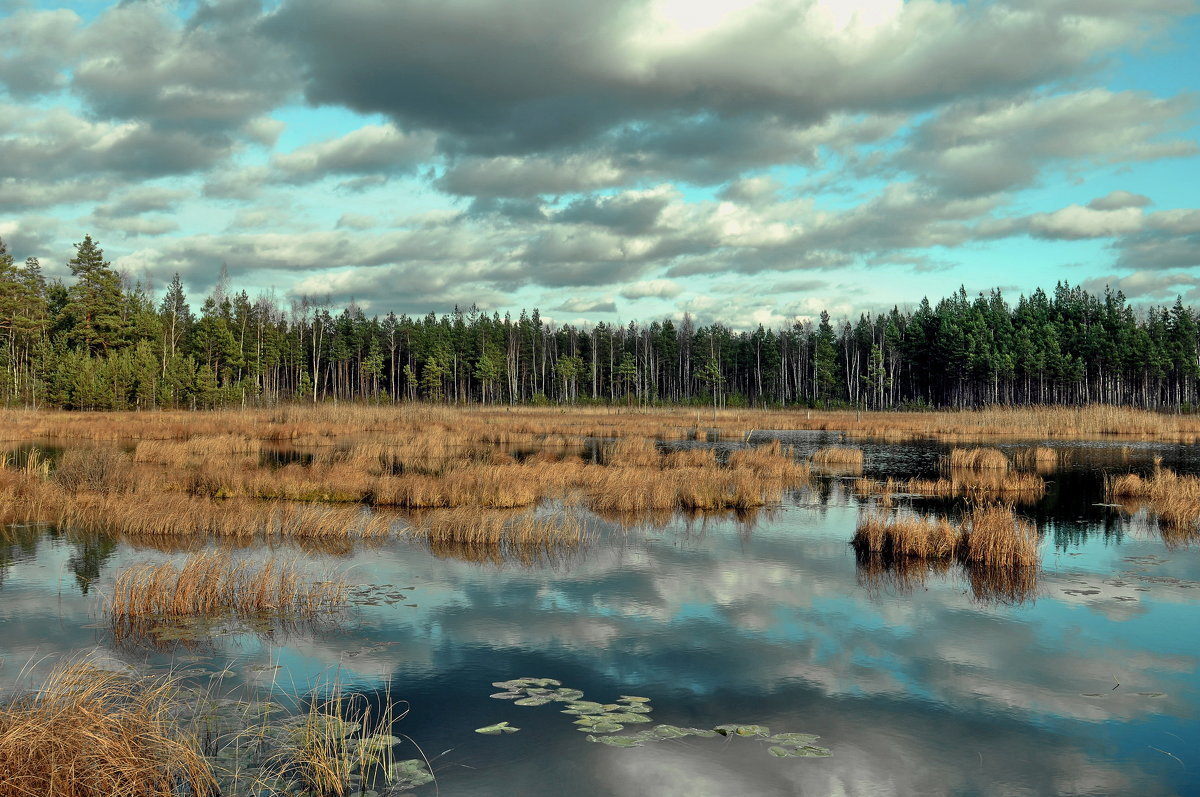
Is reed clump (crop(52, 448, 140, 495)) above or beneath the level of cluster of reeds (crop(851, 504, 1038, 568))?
above

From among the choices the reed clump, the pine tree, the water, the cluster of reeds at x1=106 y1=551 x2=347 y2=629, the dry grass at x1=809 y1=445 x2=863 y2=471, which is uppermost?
the pine tree

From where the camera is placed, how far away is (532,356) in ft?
371

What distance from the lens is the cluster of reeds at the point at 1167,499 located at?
20094 mm

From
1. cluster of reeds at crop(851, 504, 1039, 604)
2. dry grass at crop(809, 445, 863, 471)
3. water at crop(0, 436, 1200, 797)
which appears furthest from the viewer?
dry grass at crop(809, 445, 863, 471)

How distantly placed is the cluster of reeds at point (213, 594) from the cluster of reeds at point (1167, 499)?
19.3 m

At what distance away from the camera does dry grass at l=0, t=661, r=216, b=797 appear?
6012 millimetres

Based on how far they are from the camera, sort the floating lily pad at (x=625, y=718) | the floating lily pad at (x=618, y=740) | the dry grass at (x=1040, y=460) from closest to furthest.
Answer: the floating lily pad at (x=618, y=740) < the floating lily pad at (x=625, y=718) < the dry grass at (x=1040, y=460)

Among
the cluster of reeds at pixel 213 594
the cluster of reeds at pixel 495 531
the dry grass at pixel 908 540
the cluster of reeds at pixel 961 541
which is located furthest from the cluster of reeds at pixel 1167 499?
the cluster of reeds at pixel 213 594

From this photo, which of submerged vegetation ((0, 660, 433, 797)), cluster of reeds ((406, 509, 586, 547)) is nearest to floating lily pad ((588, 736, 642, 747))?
submerged vegetation ((0, 660, 433, 797))

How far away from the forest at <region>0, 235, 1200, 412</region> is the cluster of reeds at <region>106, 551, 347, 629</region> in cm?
5513

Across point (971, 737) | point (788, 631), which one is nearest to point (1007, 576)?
point (788, 631)

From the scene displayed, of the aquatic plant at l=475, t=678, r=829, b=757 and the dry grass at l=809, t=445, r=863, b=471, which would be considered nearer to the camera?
the aquatic plant at l=475, t=678, r=829, b=757

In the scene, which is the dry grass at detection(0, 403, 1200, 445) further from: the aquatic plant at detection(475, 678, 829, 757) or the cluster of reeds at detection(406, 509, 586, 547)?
the aquatic plant at detection(475, 678, 829, 757)

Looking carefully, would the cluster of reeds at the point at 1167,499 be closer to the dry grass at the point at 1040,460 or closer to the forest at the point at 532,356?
the dry grass at the point at 1040,460
